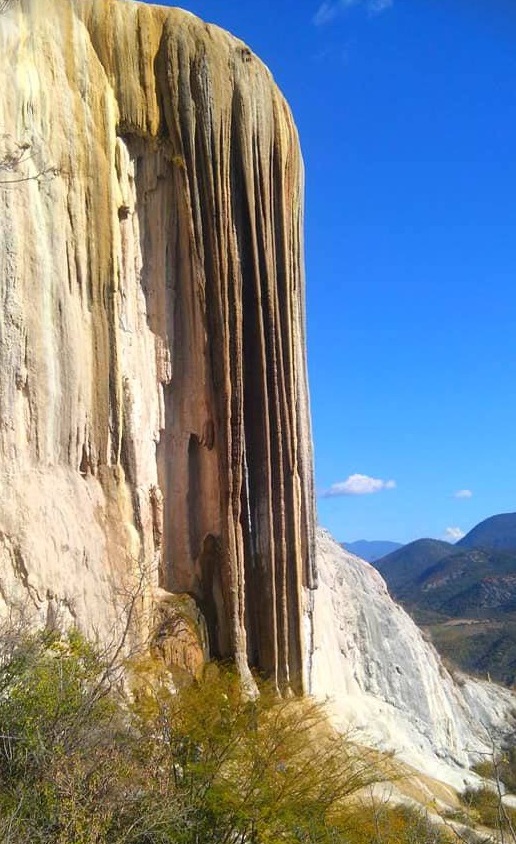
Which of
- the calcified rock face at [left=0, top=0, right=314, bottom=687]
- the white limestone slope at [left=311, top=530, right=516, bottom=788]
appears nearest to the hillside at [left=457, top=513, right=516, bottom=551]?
the white limestone slope at [left=311, top=530, right=516, bottom=788]

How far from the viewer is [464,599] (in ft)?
266

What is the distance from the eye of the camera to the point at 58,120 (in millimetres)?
11523

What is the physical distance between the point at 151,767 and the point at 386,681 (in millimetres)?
11924

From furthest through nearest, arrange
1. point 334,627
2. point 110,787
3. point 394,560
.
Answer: point 394,560
point 334,627
point 110,787

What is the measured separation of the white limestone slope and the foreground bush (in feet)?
16.5

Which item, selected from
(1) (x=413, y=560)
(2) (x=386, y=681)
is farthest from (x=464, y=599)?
(2) (x=386, y=681)

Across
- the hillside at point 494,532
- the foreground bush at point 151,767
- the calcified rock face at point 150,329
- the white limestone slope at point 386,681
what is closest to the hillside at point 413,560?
the hillside at point 494,532

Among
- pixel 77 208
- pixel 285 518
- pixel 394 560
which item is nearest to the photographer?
pixel 77 208

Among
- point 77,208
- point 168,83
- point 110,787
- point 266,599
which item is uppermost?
point 168,83

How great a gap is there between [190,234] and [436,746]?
42.1 feet

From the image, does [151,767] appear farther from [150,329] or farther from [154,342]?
[150,329]

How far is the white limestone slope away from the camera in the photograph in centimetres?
1677

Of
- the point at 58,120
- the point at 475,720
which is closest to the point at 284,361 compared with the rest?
the point at 58,120

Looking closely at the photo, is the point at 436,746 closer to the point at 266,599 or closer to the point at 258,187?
the point at 266,599
